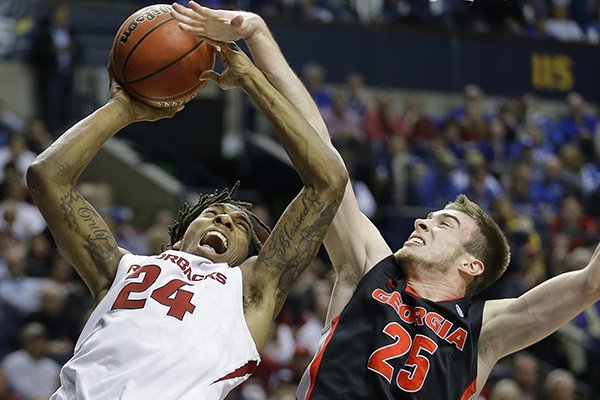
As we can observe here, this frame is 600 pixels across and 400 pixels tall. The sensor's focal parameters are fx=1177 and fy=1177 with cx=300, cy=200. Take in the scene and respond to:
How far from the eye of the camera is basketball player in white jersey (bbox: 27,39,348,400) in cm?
419

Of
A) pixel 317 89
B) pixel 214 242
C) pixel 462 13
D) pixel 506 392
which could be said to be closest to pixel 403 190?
pixel 317 89

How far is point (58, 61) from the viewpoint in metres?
13.5

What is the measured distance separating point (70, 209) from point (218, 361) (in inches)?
32.9

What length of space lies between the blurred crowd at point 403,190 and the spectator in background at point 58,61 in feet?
0.07

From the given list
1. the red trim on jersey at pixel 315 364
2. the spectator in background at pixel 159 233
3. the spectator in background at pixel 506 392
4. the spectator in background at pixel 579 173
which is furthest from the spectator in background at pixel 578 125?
the red trim on jersey at pixel 315 364

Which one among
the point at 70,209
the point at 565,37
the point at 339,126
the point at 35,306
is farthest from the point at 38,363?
the point at 565,37

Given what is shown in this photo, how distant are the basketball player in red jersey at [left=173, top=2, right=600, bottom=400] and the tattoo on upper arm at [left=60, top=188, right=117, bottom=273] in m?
0.79

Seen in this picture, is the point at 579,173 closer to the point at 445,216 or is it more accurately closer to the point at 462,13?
the point at 462,13

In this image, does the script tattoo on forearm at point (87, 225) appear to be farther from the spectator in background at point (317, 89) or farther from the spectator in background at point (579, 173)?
the spectator in background at point (579, 173)

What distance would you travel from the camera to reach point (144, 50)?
4.54 m

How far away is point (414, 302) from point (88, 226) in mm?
1309

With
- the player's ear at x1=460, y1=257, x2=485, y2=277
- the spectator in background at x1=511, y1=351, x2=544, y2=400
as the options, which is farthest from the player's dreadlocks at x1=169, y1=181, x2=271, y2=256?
the spectator in background at x1=511, y1=351, x2=544, y2=400

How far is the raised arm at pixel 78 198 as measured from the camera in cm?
444

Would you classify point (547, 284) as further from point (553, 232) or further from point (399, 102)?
point (399, 102)
